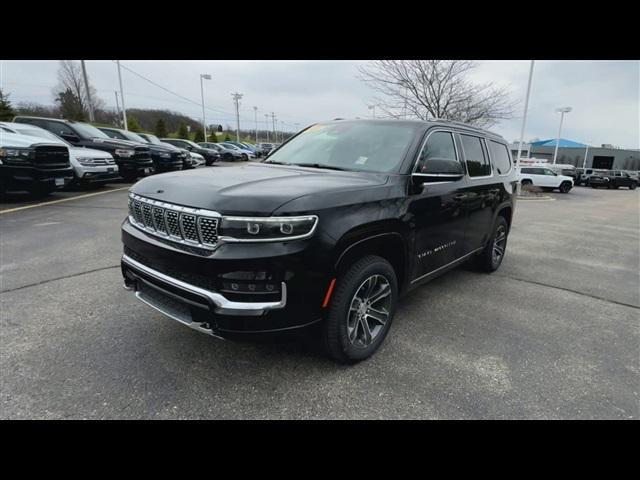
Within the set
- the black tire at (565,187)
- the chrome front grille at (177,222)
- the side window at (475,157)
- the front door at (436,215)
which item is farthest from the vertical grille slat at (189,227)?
the black tire at (565,187)

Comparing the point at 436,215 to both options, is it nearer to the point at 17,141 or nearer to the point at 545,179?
the point at 17,141

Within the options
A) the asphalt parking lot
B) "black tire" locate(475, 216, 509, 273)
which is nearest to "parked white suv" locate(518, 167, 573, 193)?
"black tire" locate(475, 216, 509, 273)

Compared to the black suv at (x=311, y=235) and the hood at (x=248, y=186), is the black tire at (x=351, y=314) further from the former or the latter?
the hood at (x=248, y=186)

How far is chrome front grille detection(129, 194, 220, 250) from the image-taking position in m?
2.29

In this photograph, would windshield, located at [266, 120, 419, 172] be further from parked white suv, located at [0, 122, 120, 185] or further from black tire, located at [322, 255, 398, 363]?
parked white suv, located at [0, 122, 120, 185]

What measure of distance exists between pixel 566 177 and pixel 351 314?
26.6m

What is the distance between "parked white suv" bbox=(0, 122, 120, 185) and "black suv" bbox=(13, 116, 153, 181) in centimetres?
130

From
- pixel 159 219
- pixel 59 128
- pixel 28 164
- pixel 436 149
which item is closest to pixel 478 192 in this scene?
pixel 436 149

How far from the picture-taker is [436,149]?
11.7 feet

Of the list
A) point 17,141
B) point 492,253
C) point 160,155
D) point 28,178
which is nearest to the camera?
point 492,253

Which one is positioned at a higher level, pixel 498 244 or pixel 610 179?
pixel 498 244
